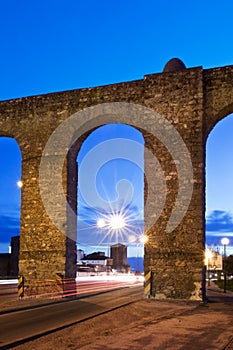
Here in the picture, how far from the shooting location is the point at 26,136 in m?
16.1

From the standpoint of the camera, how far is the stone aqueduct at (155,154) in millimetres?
13414

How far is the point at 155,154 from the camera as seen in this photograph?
1430 cm

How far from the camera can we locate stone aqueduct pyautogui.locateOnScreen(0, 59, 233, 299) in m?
13.4

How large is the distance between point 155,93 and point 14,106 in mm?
5337

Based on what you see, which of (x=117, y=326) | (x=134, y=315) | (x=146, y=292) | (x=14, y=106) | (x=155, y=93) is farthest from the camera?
(x=14, y=106)

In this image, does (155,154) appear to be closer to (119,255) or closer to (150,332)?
(150,332)

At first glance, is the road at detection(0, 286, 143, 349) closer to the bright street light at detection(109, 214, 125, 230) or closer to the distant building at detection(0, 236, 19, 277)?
the bright street light at detection(109, 214, 125, 230)

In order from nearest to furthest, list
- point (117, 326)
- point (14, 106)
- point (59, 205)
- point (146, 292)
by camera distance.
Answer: point (117, 326), point (146, 292), point (59, 205), point (14, 106)

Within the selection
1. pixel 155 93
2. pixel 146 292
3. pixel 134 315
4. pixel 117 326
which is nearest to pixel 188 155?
pixel 155 93

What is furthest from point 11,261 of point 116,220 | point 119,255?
point 119,255

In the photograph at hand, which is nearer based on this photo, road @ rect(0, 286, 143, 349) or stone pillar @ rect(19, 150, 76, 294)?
road @ rect(0, 286, 143, 349)

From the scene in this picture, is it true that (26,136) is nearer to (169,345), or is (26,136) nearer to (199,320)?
(199,320)

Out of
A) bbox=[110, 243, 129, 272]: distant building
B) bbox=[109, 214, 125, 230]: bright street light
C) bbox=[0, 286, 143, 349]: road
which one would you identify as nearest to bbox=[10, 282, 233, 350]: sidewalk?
bbox=[0, 286, 143, 349]: road

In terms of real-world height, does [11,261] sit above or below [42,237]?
→ below
